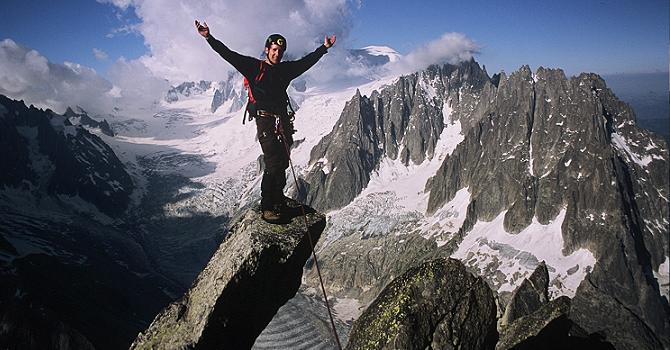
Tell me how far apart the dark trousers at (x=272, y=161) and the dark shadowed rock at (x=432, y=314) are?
17.8 ft

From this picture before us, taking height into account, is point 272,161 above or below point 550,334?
above

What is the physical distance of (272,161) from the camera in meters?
14.5

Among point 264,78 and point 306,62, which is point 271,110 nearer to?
point 264,78

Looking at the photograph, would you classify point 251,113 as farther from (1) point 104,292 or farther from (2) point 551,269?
(2) point 551,269

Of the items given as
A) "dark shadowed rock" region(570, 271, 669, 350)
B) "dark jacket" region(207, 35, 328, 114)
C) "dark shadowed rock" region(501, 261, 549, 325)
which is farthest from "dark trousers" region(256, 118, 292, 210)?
"dark shadowed rock" region(570, 271, 669, 350)

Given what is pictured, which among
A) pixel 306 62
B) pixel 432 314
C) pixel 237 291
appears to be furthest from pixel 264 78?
pixel 432 314

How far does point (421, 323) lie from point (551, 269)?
671 ft

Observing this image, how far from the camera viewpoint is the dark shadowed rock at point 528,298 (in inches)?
1085

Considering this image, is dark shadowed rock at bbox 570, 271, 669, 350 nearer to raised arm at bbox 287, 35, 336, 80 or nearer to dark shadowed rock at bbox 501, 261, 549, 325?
dark shadowed rock at bbox 501, 261, 549, 325

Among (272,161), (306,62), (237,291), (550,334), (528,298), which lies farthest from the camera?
(528,298)

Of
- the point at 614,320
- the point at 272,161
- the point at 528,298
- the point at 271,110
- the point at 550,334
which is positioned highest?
the point at 271,110

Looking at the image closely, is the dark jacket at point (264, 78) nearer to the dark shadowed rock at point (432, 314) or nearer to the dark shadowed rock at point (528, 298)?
the dark shadowed rock at point (432, 314)

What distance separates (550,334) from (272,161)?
15429 mm

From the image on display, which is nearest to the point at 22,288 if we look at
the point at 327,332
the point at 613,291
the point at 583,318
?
the point at 327,332
